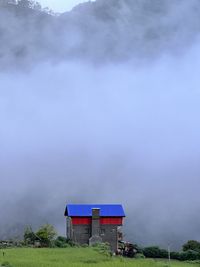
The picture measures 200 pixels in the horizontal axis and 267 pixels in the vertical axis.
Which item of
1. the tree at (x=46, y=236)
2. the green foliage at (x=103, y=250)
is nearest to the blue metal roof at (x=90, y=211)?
the tree at (x=46, y=236)

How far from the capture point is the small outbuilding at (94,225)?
186 feet

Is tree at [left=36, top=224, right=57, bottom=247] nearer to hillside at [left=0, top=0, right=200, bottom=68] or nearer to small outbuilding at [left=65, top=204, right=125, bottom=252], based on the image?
small outbuilding at [left=65, top=204, right=125, bottom=252]

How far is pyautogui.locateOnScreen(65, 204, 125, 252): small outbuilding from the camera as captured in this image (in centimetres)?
5656

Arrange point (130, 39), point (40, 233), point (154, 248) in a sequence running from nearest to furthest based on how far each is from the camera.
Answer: point (40, 233) → point (154, 248) → point (130, 39)

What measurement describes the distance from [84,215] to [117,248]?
16.6 ft

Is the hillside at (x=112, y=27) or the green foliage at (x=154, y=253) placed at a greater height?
the hillside at (x=112, y=27)

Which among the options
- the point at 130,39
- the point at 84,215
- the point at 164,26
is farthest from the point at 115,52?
the point at 84,215

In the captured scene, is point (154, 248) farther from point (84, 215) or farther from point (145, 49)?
point (145, 49)

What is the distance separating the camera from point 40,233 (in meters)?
48.3

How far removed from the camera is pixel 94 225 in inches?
2232

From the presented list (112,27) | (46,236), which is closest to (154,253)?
(46,236)

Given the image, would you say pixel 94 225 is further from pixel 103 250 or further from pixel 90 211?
pixel 103 250

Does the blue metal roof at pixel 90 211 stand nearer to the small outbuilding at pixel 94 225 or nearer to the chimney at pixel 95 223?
the small outbuilding at pixel 94 225

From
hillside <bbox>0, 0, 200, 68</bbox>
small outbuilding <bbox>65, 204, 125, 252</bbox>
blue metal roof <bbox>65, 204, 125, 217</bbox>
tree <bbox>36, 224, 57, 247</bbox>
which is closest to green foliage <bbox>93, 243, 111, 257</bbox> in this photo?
tree <bbox>36, 224, 57, 247</bbox>
